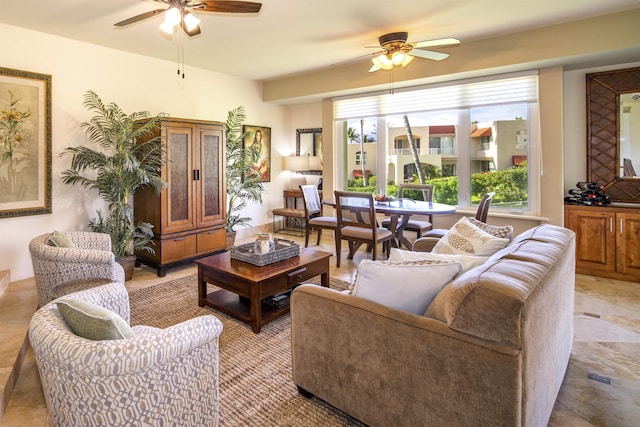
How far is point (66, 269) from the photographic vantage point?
2.70m

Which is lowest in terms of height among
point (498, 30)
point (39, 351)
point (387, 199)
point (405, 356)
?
point (405, 356)

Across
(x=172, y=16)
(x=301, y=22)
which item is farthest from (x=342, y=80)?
(x=172, y=16)

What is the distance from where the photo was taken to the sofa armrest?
4.12 feet

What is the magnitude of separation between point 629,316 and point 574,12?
2836mm

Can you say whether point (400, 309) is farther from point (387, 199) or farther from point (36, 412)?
point (387, 199)

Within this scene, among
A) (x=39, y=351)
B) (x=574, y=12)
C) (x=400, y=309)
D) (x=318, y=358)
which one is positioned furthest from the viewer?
(x=574, y=12)

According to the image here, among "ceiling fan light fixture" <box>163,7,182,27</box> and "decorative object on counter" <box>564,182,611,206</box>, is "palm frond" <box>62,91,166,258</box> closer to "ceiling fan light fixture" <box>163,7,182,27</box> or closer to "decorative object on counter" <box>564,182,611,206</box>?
"ceiling fan light fixture" <box>163,7,182,27</box>

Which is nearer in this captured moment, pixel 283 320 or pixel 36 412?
pixel 36 412

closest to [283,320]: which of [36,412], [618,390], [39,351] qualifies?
[36,412]

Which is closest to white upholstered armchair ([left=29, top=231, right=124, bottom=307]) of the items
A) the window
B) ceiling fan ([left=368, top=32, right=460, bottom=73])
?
ceiling fan ([left=368, top=32, right=460, bottom=73])

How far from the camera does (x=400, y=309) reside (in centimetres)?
157

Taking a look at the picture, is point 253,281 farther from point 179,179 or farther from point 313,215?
point 313,215

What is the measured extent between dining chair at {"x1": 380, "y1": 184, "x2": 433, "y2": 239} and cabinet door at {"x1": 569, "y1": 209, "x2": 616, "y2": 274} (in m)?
1.62

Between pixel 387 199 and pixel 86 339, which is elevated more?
pixel 387 199
